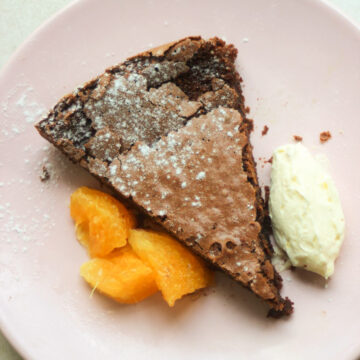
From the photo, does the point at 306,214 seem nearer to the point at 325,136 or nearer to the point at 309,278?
the point at 309,278

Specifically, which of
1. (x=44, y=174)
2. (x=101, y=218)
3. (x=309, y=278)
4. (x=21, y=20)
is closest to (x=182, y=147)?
(x=101, y=218)

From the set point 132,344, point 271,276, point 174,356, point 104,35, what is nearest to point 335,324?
point 271,276

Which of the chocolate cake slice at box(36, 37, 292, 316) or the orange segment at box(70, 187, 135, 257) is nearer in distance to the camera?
the chocolate cake slice at box(36, 37, 292, 316)

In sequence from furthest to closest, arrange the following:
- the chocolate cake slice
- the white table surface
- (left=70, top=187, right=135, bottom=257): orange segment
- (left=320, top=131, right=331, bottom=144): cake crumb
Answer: the white table surface → (left=320, top=131, right=331, bottom=144): cake crumb → (left=70, top=187, right=135, bottom=257): orange segment → the chocolate cake slice

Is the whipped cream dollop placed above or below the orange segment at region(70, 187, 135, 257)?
above

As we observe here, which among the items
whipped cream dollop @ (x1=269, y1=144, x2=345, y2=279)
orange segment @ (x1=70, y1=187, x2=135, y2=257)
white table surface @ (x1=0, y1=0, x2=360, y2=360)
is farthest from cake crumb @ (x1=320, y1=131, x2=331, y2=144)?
white table surface @ (x1=0, y1=0, x2=360, y2=360)

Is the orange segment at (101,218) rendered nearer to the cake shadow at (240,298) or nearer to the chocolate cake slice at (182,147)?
the chocolate cake slice at (182,147)

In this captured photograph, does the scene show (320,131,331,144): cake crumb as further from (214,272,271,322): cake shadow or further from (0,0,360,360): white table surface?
(0,0,360,360): white table surface
